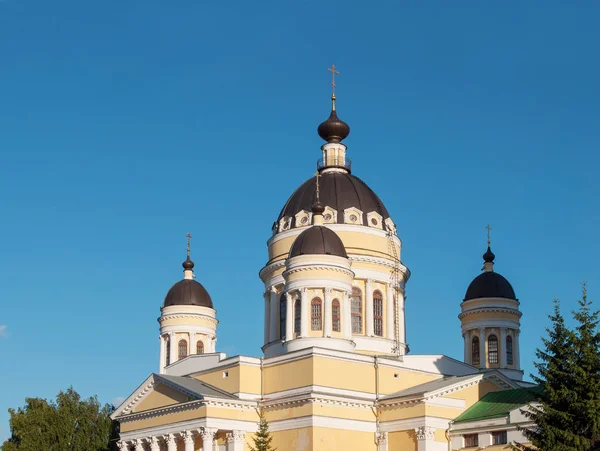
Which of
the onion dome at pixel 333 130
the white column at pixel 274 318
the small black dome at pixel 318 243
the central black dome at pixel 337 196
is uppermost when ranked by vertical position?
the onion dome at pixel 333 130

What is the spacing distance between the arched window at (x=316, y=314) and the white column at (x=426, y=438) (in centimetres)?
485

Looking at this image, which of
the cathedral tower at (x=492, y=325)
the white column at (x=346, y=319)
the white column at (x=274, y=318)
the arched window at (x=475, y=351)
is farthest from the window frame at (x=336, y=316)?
the arched window at (x=475, y=351)

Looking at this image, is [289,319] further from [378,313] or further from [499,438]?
[499,438]

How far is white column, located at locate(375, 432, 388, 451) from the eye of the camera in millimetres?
33281

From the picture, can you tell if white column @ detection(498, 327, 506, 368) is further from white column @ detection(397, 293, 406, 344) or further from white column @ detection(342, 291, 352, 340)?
white column @ detection(342, 291, 352, 340)

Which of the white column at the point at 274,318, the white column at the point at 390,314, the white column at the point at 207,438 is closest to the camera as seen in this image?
the white column at the point at 207,438

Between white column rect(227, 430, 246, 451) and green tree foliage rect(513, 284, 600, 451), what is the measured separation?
1084cm

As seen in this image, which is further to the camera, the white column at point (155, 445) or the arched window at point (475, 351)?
the arched window at point (475, 351)

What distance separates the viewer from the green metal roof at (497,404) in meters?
31.7

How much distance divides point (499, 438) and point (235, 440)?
27.5 feet

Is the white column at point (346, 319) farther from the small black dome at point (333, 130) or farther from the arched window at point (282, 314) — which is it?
the small black dome at point (333, 130)

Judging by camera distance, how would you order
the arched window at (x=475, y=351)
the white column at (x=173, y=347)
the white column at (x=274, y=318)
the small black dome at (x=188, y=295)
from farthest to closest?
the small black dome at (x=188, y=295) → the white column at (x=173, y=347) → the arched window at (x=475, y=351) → the white column at (x=274, y=318)

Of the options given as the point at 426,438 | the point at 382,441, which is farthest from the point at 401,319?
the point at 426,438

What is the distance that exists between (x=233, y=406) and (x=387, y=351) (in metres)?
6.87
